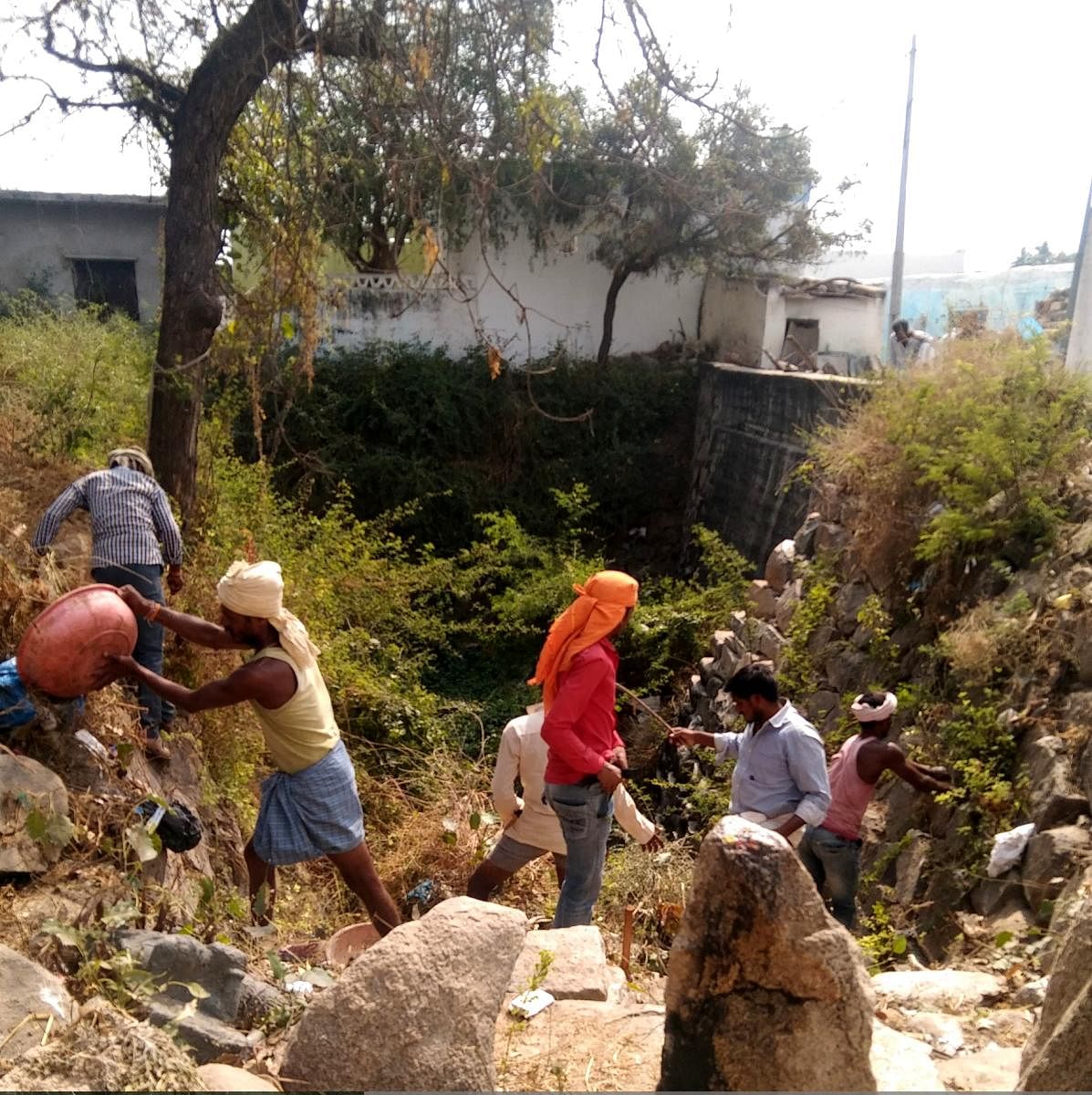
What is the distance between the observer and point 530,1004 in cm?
335

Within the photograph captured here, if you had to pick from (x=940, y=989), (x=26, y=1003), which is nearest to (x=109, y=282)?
(x=26, y=1003)

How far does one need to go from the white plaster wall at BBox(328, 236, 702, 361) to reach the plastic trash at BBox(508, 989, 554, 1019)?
1306cm

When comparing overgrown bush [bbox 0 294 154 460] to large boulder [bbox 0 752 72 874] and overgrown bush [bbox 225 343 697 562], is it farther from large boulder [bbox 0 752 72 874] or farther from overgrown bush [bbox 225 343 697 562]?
large boulder [bbox 0 752 72 874]

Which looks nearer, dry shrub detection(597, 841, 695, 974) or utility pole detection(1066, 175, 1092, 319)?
dry shrub detection(597, 841, 695, 974)

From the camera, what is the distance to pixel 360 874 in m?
4.29

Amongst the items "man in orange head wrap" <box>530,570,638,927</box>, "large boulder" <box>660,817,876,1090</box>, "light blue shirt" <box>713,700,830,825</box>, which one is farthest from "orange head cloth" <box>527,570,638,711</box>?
"large boulder" <box>660,817,876,1090</box>

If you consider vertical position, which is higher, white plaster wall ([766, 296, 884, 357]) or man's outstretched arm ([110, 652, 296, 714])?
white plaster wall ([766, 296, 884, 357])

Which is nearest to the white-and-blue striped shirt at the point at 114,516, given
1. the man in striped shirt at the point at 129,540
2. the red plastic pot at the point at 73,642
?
the man in striped shirt at the point at 129,540

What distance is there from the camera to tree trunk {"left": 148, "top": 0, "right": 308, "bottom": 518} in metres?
6.33

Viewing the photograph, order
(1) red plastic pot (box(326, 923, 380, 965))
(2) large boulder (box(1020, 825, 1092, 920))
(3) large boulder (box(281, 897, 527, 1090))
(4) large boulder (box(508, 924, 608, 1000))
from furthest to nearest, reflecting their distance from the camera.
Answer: (2) large boulder (box(1020, 825, 1092, 920))
(1) red plastic pot (box(326, 923, 380, 965))
(4) large boulder (box(508, 924, 608, 1000))
(3) large boulder (box(281, 897, 527, 1090))

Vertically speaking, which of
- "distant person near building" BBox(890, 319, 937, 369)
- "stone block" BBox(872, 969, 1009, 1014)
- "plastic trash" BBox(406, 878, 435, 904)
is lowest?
"plastic trash" BBox(406, 878, 435, 904)

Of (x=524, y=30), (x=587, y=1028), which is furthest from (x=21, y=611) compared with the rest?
(x=524, y=30)

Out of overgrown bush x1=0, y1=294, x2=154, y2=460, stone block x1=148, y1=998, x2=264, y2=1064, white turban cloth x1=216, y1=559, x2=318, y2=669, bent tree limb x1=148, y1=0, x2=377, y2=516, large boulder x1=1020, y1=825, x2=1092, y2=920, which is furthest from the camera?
overgrown bush x1=0, y1=294, x2=154, y2=460

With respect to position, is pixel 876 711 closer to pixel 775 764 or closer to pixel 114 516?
pixel 775 764
